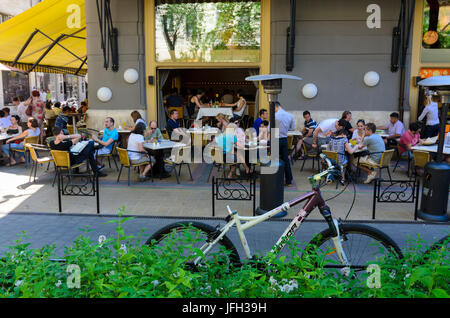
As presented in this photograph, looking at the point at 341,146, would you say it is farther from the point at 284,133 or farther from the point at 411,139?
Result: the point at 411,139

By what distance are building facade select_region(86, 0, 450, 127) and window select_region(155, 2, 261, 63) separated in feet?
0.10

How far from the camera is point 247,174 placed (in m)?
9.96

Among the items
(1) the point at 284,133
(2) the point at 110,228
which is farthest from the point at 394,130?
(2) the point at 110,228

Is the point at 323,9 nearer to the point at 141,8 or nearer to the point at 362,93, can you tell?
the point at 362,93

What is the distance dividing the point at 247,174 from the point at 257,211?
264cm

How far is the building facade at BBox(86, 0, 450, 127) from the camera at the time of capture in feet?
41.0

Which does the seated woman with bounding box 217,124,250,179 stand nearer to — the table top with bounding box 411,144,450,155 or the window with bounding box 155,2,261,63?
the table top with bounding box 411,144,450,155

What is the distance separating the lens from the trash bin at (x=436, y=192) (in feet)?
22.4

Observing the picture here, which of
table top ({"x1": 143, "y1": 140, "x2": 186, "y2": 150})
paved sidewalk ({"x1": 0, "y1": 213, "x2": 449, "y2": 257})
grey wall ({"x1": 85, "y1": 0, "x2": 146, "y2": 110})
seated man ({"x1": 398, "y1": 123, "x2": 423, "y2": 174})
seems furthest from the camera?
grey wall ({"x1": 85, "y1": 0, "x2": 146, "y2": 110})

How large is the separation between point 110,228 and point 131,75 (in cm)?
748

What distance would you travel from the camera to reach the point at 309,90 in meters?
12.6

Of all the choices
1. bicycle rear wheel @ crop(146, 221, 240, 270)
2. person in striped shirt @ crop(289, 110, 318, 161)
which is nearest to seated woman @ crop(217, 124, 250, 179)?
person in striped shirt @ crop(289, 110, 318, 161)

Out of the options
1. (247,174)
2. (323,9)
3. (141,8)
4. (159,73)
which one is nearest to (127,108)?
(159,73)

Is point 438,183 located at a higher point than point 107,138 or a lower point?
lower
